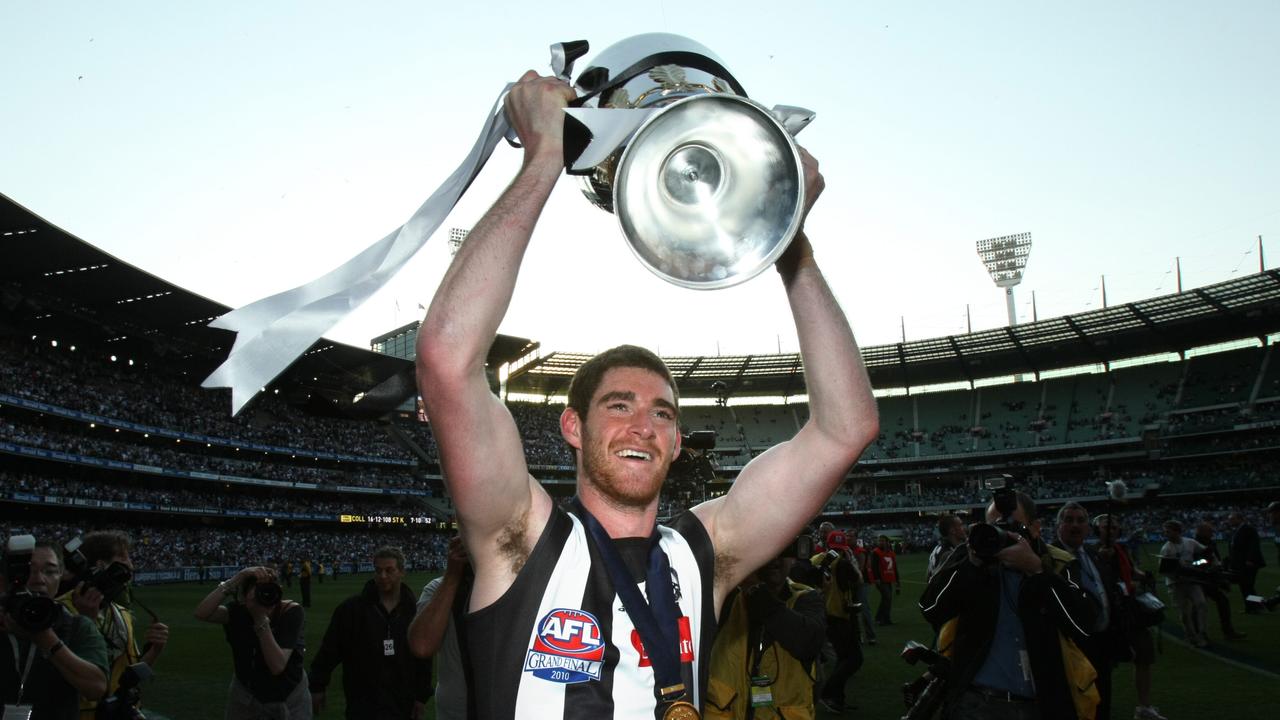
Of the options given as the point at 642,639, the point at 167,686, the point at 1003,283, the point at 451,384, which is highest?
the point at 1003,283

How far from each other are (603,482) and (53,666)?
3424mm

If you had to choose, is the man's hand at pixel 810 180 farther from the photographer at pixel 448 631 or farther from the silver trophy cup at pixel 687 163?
the photographer at pixel 448 631

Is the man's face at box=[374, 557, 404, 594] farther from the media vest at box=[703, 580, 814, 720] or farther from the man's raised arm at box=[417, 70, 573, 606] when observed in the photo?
the man's raised arm at box=[417, 70, 573, 606]

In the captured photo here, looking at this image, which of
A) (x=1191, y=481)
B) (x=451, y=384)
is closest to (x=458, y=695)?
(x=451, y=384)

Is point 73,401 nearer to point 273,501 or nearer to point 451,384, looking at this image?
point 273,501

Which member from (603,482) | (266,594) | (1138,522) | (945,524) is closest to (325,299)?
(603,482)

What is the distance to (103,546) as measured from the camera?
5262 mm

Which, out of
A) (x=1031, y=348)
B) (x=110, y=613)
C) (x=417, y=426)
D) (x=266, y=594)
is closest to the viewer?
(x=110, y=613)

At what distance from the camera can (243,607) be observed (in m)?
5.89

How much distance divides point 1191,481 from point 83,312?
58.6 metres

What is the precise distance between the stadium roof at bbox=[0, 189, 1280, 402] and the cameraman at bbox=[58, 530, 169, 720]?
25.2 meters

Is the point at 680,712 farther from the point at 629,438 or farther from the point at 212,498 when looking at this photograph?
the point at 212,498

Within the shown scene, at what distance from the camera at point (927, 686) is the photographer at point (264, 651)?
12.4 ft

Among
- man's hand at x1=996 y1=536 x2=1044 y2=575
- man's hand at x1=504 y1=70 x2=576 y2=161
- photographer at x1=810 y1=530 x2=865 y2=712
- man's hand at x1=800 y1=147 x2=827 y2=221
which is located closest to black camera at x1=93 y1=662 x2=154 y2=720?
man's hand at x1=504 y1=70 x2=576 y2=161
